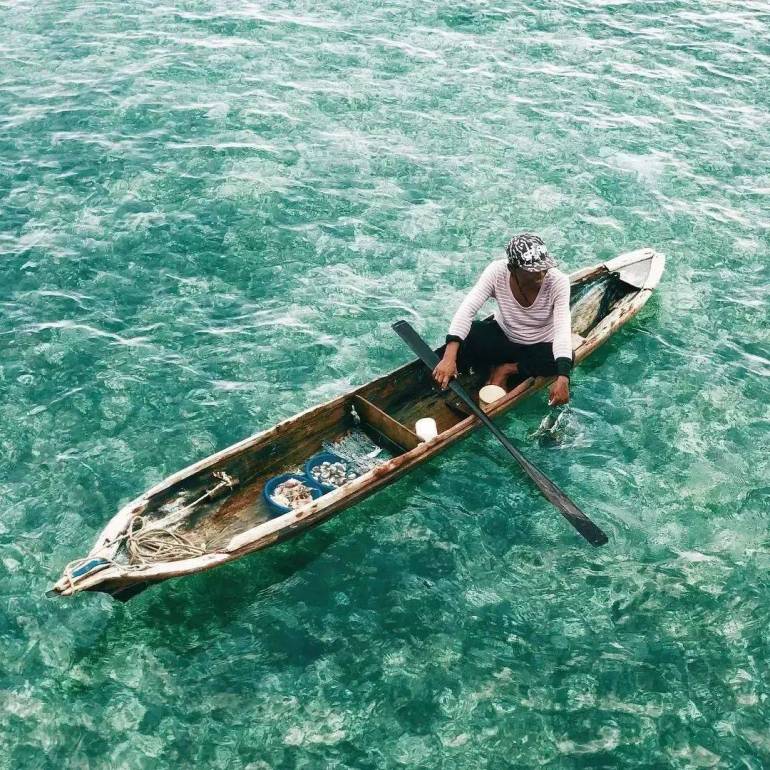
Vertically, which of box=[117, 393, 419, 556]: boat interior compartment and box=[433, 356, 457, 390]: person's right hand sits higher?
box=[433, 356, 457, 390]: person's right hand

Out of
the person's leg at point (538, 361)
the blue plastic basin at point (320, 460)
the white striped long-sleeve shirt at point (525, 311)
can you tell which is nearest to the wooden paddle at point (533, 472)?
the white striped long-sleeve shirt at point (525, 311)

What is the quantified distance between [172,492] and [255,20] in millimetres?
15640

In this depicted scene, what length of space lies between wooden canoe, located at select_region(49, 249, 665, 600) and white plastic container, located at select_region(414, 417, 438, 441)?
0.27 feet

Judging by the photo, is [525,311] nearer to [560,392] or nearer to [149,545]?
[560,392]

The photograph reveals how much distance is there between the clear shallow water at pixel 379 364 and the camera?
7512 millimetres

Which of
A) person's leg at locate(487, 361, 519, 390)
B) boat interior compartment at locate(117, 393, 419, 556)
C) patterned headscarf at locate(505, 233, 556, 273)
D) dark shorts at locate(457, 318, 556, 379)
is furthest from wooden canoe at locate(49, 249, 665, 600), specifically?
patterned headscarf at locate(505, 233, 556, 273)

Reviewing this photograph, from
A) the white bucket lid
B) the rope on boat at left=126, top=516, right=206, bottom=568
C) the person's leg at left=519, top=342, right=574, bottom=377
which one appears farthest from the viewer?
the white bucket lid

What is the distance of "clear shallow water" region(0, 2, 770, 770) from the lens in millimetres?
7512

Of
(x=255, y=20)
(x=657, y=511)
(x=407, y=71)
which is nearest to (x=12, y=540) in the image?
(x=657, y=511)

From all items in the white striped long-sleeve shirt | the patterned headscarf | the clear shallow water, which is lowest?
the clear shallow water

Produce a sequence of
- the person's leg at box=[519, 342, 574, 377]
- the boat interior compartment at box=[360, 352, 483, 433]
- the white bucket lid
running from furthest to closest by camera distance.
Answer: the boat interior compartment at box=[360, 352, 483, 433]
the white bucket lid
the person's leg at box=[519, 342, 574, 377]

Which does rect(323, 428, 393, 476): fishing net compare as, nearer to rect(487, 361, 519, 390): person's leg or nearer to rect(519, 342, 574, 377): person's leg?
rect(487, 361, 519, 390): person's leg

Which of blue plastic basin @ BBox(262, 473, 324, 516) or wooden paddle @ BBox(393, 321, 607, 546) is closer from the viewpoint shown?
wooden paddle @ BBox(393, 321, 607, 546)

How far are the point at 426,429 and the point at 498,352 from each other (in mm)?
1703
